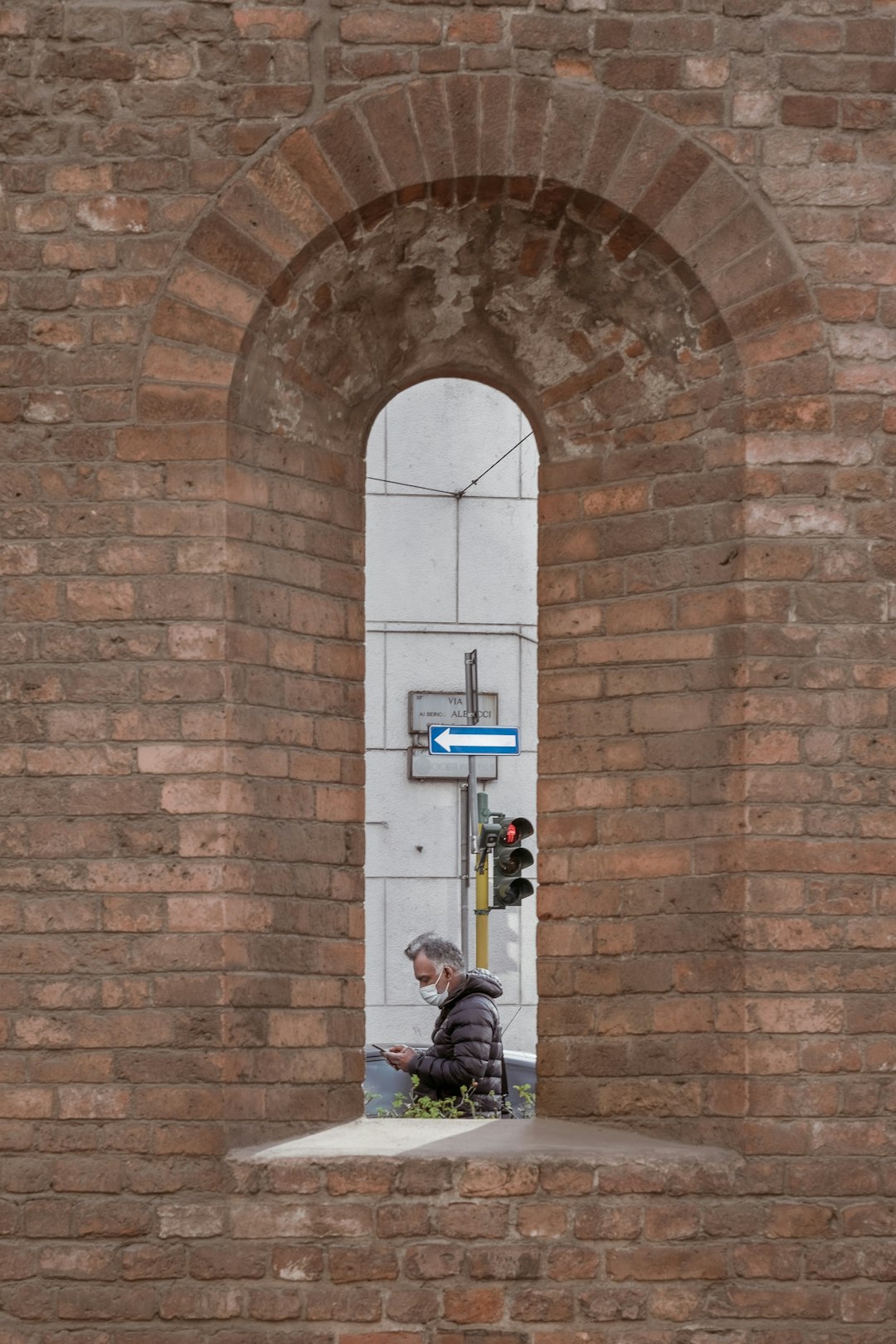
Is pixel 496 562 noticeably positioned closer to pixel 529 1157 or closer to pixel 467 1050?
pixel 467 1050

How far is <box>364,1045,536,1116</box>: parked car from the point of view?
8758 millimetres

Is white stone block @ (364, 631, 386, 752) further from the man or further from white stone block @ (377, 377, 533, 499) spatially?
the man

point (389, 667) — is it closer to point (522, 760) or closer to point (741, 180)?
point (522, 760)

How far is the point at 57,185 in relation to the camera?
5.07m

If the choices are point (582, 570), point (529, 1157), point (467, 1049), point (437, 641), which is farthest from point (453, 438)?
point (529, 1157)

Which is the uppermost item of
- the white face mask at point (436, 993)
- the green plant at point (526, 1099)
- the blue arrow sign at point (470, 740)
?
the blue arrow sign at point (470, 740)

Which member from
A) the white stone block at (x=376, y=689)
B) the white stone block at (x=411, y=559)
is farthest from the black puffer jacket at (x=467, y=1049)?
the white stone block at (x=411, y=559)

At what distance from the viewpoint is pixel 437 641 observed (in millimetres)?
14555

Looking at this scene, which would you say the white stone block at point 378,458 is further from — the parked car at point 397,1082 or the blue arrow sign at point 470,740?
the parked car at point 397,1082

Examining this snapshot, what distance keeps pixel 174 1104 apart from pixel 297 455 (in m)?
1.83

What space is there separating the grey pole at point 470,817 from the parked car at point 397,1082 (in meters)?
2.01

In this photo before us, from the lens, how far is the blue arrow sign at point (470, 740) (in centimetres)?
988

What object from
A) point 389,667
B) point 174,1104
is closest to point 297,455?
point 174,1104

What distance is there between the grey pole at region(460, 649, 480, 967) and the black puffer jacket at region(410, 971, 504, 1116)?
4.60m
